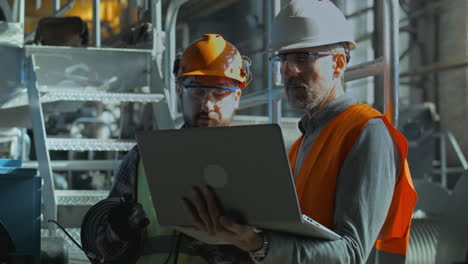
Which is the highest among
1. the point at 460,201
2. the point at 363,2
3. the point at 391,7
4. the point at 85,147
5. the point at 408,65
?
the point at 363,2

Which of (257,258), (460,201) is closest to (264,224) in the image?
(257,258)

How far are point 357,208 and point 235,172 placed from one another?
34 centimetres

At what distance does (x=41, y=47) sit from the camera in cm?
454

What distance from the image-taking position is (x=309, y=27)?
1.88 m

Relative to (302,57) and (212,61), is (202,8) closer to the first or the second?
(212,61)

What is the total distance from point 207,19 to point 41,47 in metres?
8.50

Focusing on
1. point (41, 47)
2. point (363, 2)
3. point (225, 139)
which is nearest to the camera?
point (225, 139)

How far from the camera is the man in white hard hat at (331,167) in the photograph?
5.13 feet

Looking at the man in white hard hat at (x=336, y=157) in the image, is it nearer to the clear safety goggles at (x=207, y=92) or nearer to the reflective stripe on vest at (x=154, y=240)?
the clear safety goggles at (x=207, y=92)

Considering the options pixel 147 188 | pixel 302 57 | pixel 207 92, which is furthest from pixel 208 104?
pixel 302 57

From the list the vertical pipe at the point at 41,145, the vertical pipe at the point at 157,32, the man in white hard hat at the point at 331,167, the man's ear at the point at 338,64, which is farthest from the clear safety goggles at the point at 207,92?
the vertical pipe at the point at 157,32

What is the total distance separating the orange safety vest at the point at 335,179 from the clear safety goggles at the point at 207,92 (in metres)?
0.56

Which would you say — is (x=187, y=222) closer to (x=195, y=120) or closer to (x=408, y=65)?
(x=195, y=120)

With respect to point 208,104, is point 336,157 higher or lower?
lower
